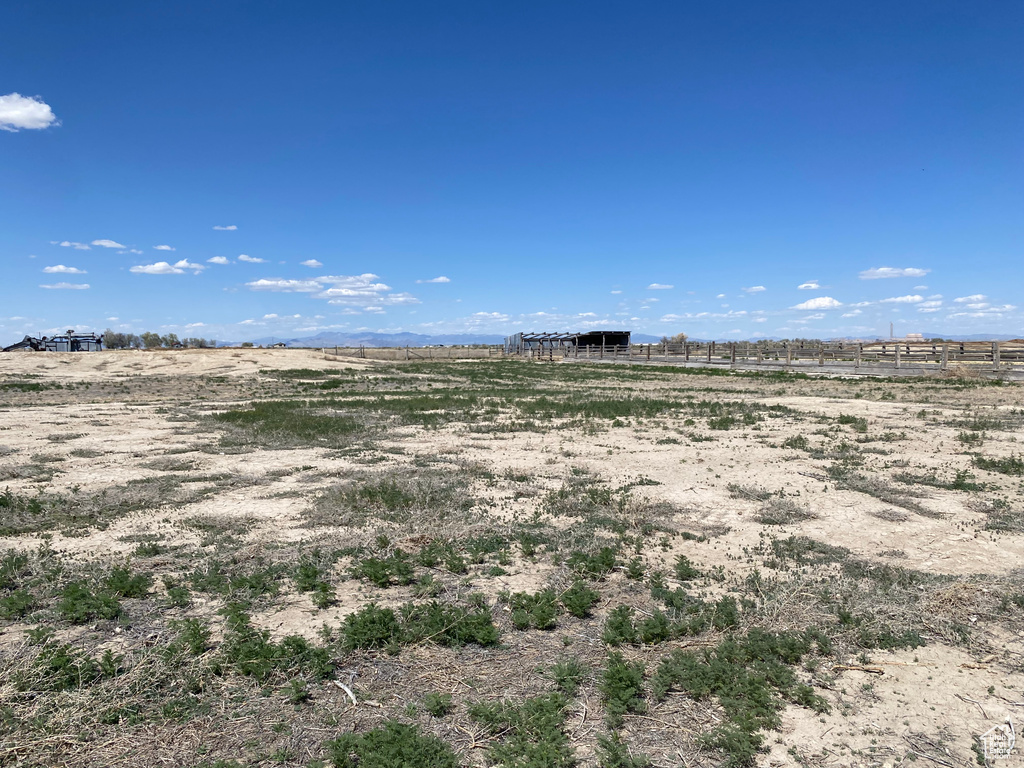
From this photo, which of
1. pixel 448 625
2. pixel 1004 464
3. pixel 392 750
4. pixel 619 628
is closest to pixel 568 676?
pixel 619 628

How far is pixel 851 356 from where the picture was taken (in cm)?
4922

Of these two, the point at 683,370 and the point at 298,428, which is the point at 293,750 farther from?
the point at 683,370

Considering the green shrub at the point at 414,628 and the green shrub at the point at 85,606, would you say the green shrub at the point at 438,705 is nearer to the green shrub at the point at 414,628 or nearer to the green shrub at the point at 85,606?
the green shrub at the point at 414,628

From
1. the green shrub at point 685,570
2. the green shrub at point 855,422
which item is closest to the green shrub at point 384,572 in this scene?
the green shrub at point 685,570

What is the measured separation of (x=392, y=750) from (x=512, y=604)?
7.50 feet

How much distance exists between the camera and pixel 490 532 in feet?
27.3

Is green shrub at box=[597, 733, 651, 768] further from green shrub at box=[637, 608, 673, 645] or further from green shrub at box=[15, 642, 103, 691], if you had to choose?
green shrub at box=[15, 642, 103, 691]

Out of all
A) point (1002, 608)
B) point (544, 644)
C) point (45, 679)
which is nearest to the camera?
point (45, 679)

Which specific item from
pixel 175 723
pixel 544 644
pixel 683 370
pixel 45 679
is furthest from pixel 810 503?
pixel 683 370

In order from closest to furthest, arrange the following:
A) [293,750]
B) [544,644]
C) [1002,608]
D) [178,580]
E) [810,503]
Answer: [293,750] < [544,644] < [1002,608] < [178,580] < [810,503]

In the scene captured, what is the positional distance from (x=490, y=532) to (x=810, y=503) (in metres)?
5.34

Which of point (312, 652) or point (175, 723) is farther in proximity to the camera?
point (312, 652)

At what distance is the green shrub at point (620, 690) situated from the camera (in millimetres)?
4312

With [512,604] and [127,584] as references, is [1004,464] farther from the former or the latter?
[127,584]
